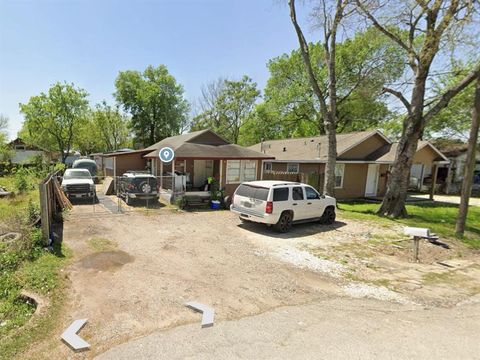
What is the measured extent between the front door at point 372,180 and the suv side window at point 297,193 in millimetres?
12462

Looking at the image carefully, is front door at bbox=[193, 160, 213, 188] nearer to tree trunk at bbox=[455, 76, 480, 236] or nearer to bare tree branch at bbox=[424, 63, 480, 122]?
bare tree branch at bbox=[424, 63, 480, 122]

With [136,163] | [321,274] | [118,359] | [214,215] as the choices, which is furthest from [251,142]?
[118,359]

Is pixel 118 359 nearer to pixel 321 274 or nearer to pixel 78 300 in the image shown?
pixel 78 300

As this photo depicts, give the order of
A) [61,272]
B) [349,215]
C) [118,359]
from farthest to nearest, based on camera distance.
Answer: [349,215]
[61,272]
[118,359]

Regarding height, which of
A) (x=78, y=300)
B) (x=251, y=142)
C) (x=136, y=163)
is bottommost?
(x=78, y=300)

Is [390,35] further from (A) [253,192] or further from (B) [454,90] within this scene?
(A) [253,192]

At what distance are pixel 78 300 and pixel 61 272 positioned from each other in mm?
1505

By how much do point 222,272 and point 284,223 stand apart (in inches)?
168

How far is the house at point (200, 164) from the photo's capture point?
51.0 feet

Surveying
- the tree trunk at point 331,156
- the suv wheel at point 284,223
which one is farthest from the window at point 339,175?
the suv wheel at point 284,223

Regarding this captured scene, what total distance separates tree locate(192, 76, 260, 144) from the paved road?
3699cm

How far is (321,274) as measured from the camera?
6.66 metres

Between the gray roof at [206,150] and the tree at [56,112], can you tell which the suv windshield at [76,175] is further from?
the tree at [56,112]

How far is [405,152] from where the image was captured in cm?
1334
